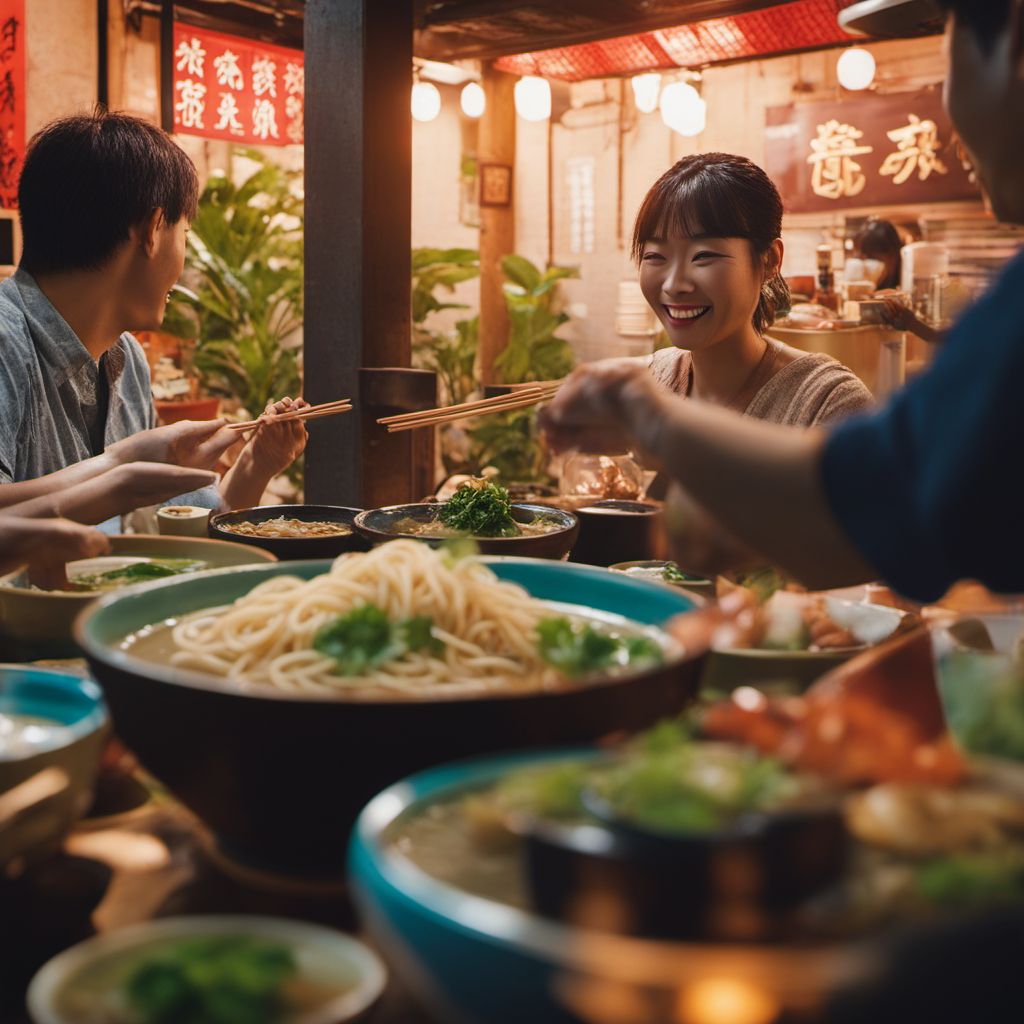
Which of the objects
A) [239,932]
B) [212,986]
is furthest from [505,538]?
[212,986]

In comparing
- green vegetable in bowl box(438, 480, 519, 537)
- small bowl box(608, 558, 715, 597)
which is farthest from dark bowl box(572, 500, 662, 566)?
green vegetable in bowl box(438, 480, 519, 537)

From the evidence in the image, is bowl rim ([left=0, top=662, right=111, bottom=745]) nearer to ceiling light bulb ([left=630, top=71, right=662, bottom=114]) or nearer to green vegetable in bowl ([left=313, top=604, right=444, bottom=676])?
green vegetable in bowl ([left=313, top=604, right=444, bottom=676])

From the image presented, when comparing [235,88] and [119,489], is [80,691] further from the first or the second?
[235,88]

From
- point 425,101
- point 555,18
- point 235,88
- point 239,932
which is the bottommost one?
point 239,932

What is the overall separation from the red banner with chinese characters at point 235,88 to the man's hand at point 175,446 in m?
6.21

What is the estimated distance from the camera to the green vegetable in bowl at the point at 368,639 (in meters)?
1.52

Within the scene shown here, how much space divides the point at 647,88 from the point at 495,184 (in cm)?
190

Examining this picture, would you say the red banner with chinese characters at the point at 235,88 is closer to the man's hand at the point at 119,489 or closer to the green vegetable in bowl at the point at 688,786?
the man's hand at the point at 119,489

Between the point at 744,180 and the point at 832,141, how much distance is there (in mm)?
6710

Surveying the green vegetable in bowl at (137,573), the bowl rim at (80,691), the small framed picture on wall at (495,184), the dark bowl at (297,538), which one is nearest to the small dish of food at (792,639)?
the bowl rim at (80,691)

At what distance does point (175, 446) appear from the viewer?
128 inches

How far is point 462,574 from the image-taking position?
176cm

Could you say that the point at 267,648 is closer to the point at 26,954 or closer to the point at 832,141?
the point at 26,954

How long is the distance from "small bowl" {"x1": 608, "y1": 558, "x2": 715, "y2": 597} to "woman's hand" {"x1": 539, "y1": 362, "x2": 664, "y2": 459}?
0.41 m
